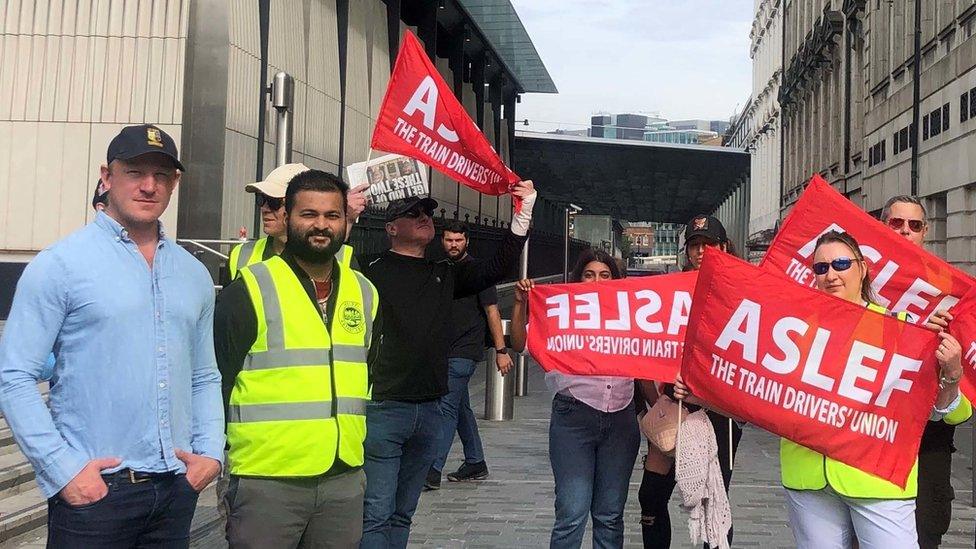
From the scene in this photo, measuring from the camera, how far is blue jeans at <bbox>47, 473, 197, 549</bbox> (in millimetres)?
3305

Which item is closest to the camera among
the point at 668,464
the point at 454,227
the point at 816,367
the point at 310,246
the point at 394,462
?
the point at 310,246

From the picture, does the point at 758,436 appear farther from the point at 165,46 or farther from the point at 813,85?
the point at 813,85

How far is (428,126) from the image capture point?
7.09 metres

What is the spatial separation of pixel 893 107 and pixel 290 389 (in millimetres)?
24640

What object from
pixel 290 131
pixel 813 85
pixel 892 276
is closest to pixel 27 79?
pixel 290 131

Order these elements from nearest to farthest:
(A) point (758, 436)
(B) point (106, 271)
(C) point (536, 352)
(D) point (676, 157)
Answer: (B) point (106, 271) < (C) point (536, 352) < (A) point (758, 436) < (D) point (676, 157)

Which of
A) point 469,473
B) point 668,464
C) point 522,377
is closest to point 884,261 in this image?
point 668,464

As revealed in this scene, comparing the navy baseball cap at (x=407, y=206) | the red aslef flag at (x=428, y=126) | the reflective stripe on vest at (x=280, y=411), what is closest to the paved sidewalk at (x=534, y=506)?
the red aslef flag at (x=428, y=126)

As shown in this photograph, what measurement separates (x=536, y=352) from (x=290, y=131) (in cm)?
592

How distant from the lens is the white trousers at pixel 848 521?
417cm

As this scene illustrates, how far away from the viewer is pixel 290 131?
11492 millimetres

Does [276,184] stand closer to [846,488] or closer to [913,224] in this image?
[846,488]

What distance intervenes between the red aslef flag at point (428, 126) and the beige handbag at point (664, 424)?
73.4 inches

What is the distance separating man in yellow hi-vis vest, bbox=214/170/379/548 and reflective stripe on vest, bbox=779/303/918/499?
5.38ft
